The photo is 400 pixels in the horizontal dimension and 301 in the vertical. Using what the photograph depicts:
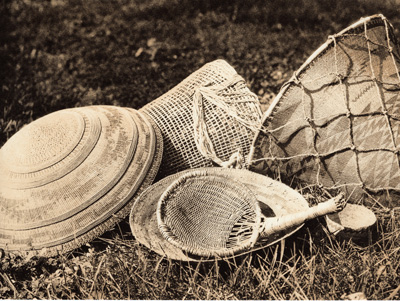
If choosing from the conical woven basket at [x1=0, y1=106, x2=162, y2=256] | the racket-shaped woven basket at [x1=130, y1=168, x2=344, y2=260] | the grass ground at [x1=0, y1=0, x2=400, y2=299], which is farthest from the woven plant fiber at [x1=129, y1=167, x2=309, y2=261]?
the grass ground at [x1=0, y1=0, x2=400, y2=299]

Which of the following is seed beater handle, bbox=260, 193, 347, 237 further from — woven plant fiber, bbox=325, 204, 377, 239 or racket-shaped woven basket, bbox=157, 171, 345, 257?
woven plant fiber, bbox=325, 204, 377, 239

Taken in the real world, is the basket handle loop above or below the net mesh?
above

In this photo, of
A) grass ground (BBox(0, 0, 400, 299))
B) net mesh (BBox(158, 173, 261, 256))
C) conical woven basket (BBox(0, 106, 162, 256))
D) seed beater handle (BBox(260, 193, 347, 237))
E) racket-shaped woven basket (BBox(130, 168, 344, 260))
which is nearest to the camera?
seed beater handle (BBox(260, 193, 347, 237))

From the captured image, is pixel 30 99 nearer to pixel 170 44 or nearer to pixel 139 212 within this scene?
pixel 170 44

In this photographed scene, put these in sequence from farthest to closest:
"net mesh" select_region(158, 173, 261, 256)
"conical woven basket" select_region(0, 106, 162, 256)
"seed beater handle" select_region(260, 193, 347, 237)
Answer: "conical woven basket" select_region(0, 106, 162, 256), "net mesh" select_region(158, 173, 261, 256), "seed beater handle" select_region(260, 193, 347, 237)

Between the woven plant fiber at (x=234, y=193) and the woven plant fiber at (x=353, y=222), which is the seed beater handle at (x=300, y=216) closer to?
the woven plant fiber at (x=234, y=193)

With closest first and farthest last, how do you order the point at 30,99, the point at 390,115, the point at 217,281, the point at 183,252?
the point at 217,281 → the point at 183,252 → the point at 390,115 → the point at 30,99

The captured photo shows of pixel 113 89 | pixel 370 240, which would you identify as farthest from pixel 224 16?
pixel 370 240
